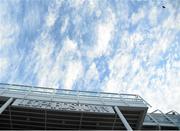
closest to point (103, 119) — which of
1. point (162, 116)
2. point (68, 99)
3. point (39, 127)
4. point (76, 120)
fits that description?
Result: point (76, 120)

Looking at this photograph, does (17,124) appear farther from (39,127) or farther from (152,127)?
(152,127)

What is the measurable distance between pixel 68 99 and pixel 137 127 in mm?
6048

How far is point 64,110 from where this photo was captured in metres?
21.1

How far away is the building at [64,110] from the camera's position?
838 inches

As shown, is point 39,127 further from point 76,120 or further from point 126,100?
point 126,100

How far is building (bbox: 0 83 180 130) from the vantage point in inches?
838

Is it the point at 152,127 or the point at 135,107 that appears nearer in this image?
the point at 135,107

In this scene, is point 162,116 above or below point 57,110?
above

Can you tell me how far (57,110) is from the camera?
21.1 meters

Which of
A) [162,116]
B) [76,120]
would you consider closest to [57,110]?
[76,120]

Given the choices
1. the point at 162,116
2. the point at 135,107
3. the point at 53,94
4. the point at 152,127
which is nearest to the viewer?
the point at 135,107

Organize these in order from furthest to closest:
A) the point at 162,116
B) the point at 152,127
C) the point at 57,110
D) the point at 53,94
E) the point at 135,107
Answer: the point at 162,116 → the point at 152,127 → the point at 53,94 → the point at 135,107 → the point at 57,110

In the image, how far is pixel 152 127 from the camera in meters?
28.0

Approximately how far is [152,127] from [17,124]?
13273mm
